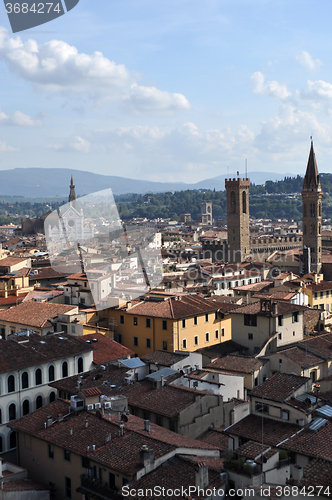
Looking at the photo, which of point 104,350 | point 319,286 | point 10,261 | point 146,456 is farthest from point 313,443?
point 10,261

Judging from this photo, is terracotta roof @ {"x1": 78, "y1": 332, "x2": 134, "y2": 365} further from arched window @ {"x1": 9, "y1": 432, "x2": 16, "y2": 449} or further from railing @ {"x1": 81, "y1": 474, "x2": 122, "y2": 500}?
railing @ {"x1": 81, "y1": 474, "x2": 122, "y2": 500}

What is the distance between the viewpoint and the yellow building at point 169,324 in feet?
68.0

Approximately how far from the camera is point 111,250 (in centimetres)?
3669

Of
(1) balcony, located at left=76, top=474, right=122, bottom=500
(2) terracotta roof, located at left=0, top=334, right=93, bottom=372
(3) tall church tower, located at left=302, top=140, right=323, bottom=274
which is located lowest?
(1) balcony, located at left=76, top=474, right=122, bottom=500

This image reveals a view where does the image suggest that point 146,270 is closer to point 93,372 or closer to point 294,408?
point 93,372

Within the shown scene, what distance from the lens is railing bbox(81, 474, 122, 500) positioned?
9.82 meters

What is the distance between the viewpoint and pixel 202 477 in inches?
353

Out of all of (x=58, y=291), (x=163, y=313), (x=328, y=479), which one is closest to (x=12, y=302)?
(x=58, y=291)

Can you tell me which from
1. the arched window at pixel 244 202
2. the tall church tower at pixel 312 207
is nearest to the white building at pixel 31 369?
the tall church tower at pixel 312 207

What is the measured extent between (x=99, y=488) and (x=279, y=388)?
4914 millimetres

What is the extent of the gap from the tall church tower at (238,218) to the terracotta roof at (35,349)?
45.7m

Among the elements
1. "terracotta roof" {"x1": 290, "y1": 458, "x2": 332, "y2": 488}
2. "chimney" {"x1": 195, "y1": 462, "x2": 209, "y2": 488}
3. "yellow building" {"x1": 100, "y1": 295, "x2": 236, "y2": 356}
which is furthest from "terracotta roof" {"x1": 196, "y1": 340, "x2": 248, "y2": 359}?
"chimney" {"x1": 195, "y1": 462, "x2": 209, "y2": 488}

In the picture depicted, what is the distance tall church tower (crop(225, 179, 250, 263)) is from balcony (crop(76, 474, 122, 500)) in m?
52.5

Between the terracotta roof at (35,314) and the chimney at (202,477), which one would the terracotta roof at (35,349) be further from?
the chimney at (202,477)
